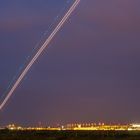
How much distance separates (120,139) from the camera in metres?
91.8

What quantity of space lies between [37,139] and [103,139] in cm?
1006

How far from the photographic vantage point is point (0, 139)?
3711 inches

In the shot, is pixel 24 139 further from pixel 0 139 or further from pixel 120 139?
pixel 120 139

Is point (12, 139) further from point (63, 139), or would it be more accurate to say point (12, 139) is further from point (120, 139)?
point (120, 139)

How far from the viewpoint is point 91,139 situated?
93625 mm

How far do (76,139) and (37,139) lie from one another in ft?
19.6

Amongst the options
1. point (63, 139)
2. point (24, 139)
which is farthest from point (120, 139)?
point (24, 139)

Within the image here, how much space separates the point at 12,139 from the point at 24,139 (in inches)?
78.4

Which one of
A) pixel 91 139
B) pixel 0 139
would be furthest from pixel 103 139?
pixel 0 139

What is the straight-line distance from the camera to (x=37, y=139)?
3696 inches

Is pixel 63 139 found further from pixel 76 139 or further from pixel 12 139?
pixel 12 139

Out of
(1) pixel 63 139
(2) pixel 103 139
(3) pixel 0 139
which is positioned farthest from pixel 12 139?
(2) pixel 103 139

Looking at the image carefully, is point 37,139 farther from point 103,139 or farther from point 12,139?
point 103,139

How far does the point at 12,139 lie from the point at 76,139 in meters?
9.92
